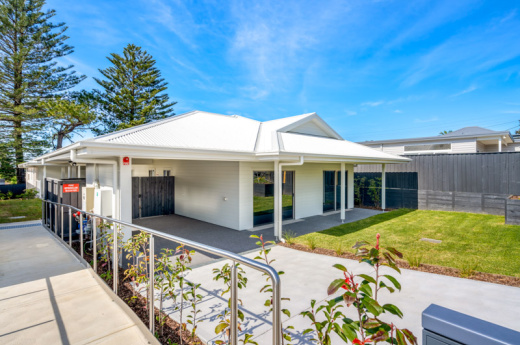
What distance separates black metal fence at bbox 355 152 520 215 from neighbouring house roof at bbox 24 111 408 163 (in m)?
1.70

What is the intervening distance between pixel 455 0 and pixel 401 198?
8.61 m

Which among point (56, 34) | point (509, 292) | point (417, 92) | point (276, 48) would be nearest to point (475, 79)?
point (417, 92)

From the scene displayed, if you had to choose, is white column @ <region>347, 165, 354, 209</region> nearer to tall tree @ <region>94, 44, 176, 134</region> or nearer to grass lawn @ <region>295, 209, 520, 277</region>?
grass lawn @ <region>295, 209, 520, 277</region>

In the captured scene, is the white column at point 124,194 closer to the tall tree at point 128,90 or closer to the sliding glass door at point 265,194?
the sliding glass door at point 265,194

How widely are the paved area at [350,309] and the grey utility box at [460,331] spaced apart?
2.41m

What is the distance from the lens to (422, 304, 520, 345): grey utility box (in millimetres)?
920

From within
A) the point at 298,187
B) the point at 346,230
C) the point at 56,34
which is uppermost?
the point at 56,34

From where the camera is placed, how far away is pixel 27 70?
20.8 m

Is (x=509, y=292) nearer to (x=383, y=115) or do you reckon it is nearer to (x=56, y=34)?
(x=383, y=115)

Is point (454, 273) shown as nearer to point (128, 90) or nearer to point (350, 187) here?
point (350, 187)

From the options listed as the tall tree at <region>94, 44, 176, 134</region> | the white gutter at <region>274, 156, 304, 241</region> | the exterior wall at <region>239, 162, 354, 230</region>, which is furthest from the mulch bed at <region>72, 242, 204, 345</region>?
the tall tree at <region>94, 44, 176, 134</region>

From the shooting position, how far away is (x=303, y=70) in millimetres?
15625

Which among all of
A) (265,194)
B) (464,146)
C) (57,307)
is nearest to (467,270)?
(265,194)

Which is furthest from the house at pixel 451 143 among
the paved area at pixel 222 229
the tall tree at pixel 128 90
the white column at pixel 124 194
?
the tall tree at pixel 128 90
